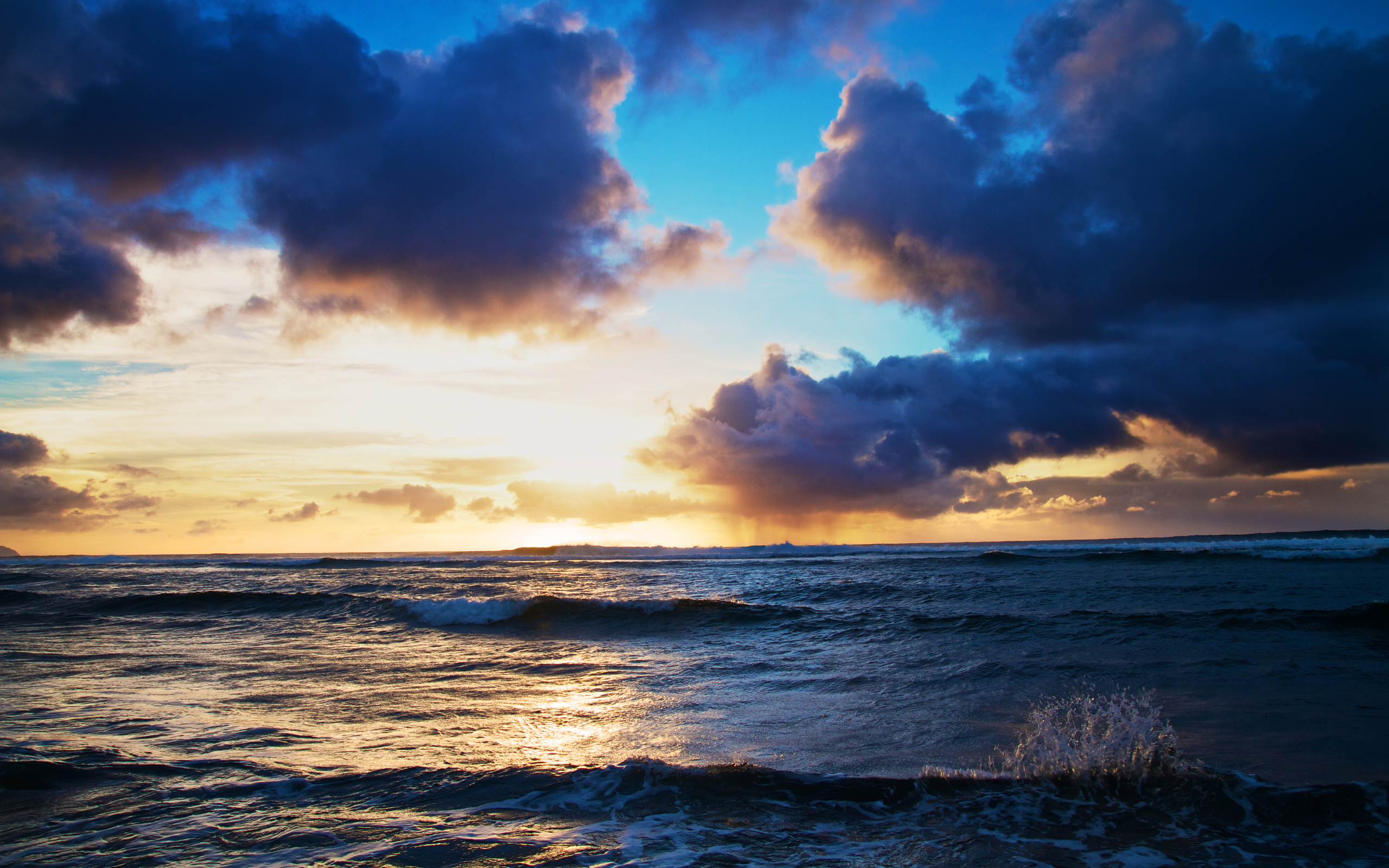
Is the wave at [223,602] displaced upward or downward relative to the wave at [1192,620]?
downward

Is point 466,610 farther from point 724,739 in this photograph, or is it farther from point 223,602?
point 724,739

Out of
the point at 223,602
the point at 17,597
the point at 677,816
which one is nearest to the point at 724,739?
the point at 677,816

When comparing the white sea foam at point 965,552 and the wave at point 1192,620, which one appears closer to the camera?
the wave at point 1192,620

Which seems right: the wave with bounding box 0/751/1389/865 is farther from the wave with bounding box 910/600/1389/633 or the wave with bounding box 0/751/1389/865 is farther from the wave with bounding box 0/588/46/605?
the wave with bounding box 0/588/46/605

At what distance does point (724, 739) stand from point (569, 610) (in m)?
14.0

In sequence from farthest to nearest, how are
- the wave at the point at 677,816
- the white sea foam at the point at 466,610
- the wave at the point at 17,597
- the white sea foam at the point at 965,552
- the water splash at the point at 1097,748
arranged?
1. the white sea foam at the point at 965,552
2. the wave at the point at 17,597
3. the white sea foam at the point at 466,610
4. the water splash at the point at 1097,748
5. the wave at the point at 677,816

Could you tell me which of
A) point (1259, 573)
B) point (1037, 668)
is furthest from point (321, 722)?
point (1259, 573)

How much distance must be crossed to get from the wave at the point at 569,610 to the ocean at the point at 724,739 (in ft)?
3.76

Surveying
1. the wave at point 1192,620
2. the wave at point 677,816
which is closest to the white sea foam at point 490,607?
the wave at point 1192,620

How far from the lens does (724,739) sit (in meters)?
7.64

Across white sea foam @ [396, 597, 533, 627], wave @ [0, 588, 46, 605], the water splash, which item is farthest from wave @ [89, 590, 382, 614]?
the water splash

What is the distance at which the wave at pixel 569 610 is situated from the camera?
19.6 metres

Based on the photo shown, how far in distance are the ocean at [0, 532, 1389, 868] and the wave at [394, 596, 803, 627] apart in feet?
3.76

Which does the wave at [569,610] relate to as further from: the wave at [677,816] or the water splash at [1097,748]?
the wave at [677,816]
